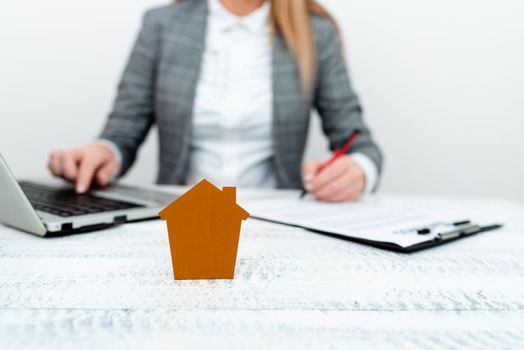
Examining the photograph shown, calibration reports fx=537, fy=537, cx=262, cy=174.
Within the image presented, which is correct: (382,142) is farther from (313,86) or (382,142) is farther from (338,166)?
(338,166)

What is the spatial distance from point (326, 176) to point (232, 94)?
1.64ft

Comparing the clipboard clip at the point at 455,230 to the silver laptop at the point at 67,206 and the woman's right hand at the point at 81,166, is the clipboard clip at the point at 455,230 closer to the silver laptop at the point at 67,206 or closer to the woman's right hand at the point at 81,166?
the silver laptop at the point at 67,206

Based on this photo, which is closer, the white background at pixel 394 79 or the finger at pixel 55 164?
the finger at pixel 55 164

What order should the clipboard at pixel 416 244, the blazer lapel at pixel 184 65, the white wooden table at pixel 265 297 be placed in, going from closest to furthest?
the white wooden table at pixel 265 297
the clipboard at pixel 416 244
the blazer lapel at pixel 184 65

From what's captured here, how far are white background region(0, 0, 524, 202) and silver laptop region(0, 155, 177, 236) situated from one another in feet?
2.95

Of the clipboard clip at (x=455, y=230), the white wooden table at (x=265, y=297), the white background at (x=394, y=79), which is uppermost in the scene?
the white wooden table at (x=265, y=297)

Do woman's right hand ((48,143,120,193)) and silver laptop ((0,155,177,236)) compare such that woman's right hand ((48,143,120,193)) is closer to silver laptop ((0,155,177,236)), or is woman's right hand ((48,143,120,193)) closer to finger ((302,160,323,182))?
silver laptop ((0,155,177,236))

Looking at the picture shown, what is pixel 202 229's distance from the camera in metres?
0.50


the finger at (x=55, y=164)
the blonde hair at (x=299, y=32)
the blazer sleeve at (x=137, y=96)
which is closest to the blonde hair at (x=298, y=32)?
the blonde hair at (x=299, y=32)

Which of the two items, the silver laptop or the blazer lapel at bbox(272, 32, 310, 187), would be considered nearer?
the silver laptop

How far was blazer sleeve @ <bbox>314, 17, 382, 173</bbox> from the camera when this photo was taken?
1.40m

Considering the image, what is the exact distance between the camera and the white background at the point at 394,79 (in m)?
1.79

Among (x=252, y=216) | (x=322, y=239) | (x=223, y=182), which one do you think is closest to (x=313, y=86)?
(x=223, y=182)

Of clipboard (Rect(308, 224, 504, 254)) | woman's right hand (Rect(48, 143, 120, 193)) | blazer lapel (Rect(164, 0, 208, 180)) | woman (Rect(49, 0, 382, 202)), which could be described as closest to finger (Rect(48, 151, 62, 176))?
woman's right hand (Rect(48, 143, 120, 193))
